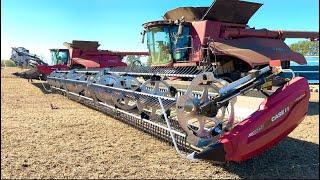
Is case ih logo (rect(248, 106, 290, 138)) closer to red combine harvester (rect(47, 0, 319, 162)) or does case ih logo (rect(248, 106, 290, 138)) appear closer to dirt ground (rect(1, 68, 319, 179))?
red combine harvester (rect(47, 0, 319, 162))

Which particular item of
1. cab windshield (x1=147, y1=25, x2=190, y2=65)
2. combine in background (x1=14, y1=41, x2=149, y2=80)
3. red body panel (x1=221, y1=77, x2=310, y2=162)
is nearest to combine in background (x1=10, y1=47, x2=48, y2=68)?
combine in background (x1=14, y1=41, x2=149, y2=80)

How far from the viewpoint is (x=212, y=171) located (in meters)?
3.74

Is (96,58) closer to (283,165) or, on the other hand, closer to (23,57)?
(23,57)

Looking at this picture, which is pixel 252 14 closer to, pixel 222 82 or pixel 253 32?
pixel 253 32

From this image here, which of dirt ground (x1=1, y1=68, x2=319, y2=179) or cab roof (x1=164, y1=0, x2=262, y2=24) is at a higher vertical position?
cab roof (x1=164, y1=0, x2=262, y2=24)

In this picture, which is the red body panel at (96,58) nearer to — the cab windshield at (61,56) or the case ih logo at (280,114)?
the cab windshield at (61,56)

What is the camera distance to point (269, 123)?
11.5 ft

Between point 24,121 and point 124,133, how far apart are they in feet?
6.35

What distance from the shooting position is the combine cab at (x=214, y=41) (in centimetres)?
939

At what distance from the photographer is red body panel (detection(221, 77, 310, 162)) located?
3307 millimetres

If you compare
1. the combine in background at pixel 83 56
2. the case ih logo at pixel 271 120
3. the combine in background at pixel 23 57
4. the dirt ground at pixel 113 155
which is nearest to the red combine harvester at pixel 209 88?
the case ih logo at pixel 271 120

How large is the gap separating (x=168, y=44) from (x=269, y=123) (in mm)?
6578

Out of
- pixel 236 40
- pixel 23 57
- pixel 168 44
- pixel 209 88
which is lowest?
pixel 209 88

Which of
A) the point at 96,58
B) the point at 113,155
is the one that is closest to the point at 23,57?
the point at 96,58
